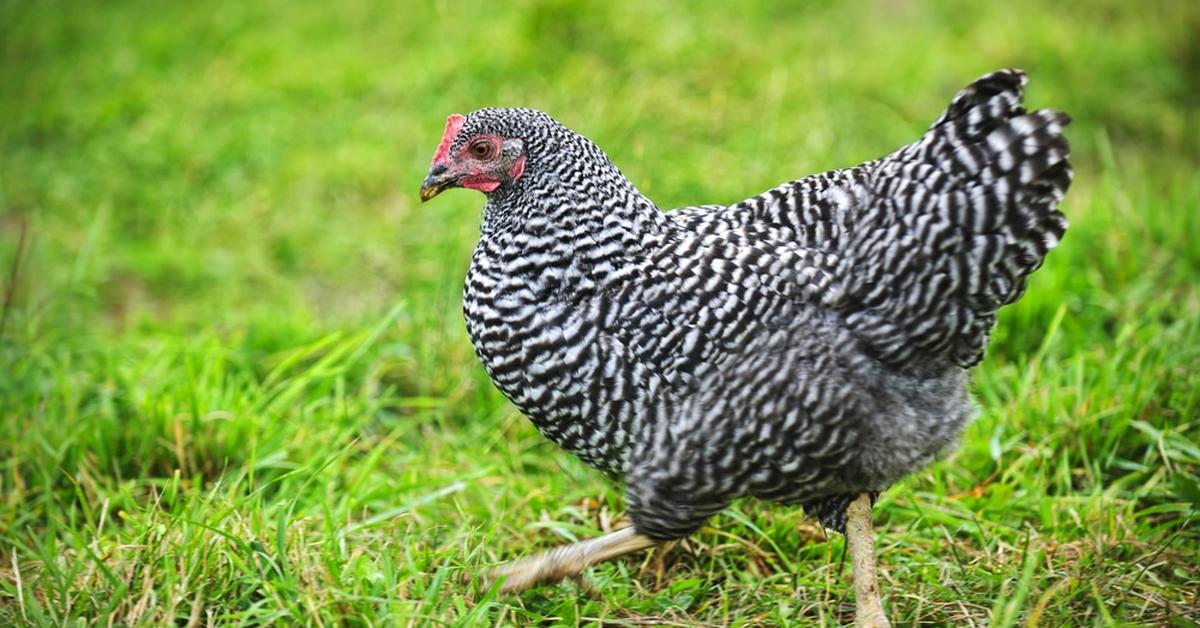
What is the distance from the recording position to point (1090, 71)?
→ 6.84 m

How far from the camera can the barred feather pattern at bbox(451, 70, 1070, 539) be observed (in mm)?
2928

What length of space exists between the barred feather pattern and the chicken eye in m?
0.26

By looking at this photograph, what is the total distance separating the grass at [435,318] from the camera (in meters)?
3.19

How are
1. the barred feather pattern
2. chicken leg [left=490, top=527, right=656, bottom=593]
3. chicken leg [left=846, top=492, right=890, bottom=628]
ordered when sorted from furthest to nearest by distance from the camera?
chicken leg [left=490, top=527, right=656, bottom=593], chicken leg [left=846, top=492, right=890, bottom=628], the barred feather pattern

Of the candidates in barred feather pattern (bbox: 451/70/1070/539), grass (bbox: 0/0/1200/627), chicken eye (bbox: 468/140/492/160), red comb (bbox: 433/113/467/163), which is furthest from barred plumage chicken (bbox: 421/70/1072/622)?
grass (bbox: 0/0/1200/627)

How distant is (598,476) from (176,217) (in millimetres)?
3244

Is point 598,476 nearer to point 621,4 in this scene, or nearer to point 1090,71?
point 621,4

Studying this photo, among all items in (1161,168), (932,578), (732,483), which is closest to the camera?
(732,483)

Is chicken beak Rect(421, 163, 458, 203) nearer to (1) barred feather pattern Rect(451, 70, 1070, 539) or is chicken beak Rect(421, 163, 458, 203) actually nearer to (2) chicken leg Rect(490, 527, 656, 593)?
(1) barred feather pattern Rect(451, 70, 1070, 539)

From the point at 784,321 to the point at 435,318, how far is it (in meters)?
1.93

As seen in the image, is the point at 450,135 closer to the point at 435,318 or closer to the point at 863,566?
the point at 435,318

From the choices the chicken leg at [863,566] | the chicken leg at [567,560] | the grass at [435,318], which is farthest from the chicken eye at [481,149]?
the chicken leg at [863,566]

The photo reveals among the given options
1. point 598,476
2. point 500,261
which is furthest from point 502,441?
point 500,261

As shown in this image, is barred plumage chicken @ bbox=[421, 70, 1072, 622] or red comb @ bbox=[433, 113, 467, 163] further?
red comb @ bbox=[433, 113, 467, 163]
